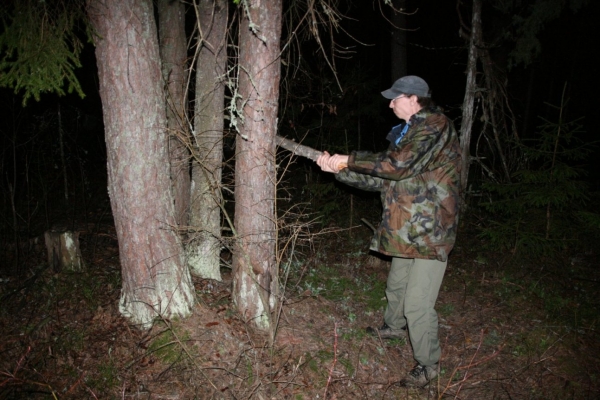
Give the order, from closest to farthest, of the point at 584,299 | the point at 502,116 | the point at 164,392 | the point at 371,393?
the point at 164,392
the point at 371,393
the point at 584,299
the point at 502,116

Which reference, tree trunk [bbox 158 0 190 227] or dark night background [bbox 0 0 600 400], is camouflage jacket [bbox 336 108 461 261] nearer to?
dark night background [bbox 0 0 600 400]

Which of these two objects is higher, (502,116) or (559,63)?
(559,63)

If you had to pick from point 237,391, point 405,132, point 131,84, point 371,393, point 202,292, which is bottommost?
point 371,393

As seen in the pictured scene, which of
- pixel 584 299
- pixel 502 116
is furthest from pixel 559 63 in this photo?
pixel 584 299

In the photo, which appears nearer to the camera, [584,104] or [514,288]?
[514,288]

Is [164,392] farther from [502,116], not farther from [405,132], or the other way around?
[502,116]

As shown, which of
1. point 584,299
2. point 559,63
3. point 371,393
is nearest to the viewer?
point 371,393

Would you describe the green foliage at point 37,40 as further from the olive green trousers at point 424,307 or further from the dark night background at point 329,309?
the olive green trousers at point 424,307

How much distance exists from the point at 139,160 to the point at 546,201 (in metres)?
5.63

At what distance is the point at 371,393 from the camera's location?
3.49m

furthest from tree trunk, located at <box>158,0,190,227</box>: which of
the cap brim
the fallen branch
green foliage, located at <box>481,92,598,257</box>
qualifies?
green foliage, located at <box>481,92,598,257</box>

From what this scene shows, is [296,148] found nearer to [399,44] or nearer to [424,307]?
[424,307]

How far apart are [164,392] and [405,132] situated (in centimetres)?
323

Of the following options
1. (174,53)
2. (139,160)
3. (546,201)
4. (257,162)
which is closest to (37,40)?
(139,160)
